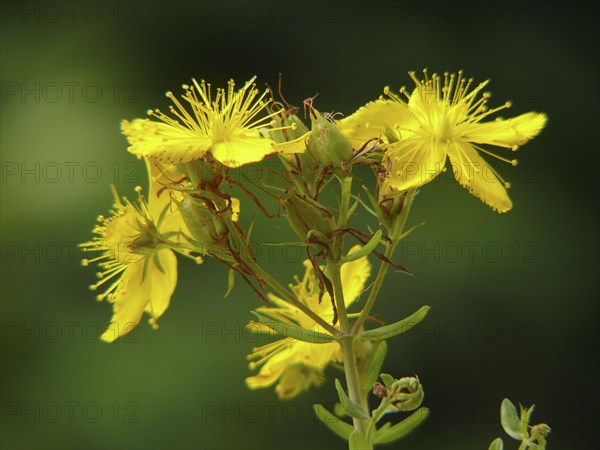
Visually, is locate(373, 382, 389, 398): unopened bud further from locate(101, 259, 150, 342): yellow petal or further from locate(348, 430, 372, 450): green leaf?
locate(101, 259, 150, 342): yellow petal

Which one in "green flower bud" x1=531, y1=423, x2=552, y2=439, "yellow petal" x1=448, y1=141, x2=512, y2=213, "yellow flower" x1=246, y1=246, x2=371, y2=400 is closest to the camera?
"green flower bud" x1=531, y1=423, x2=552, y2=439

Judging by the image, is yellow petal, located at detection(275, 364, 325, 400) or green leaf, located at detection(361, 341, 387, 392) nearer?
green leaf, located at detection(361, 341, 387, 392)

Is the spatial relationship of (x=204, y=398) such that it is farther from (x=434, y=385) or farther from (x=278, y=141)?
(x=278, y=141)

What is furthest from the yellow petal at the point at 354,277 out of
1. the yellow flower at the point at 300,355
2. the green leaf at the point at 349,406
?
the green leaf at the point at 349,406

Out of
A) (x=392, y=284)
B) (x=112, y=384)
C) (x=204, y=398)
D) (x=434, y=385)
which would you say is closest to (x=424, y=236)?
(x=392, y=284)

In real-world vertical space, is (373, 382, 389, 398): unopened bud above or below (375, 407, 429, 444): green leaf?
above

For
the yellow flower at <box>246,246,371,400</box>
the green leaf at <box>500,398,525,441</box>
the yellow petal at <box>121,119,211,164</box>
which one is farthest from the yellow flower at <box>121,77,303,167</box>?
the green leaf at <box>500,398,525,441</box>

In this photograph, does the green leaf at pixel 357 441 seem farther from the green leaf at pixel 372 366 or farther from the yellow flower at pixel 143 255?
the yellow flower at pixel 143 255
